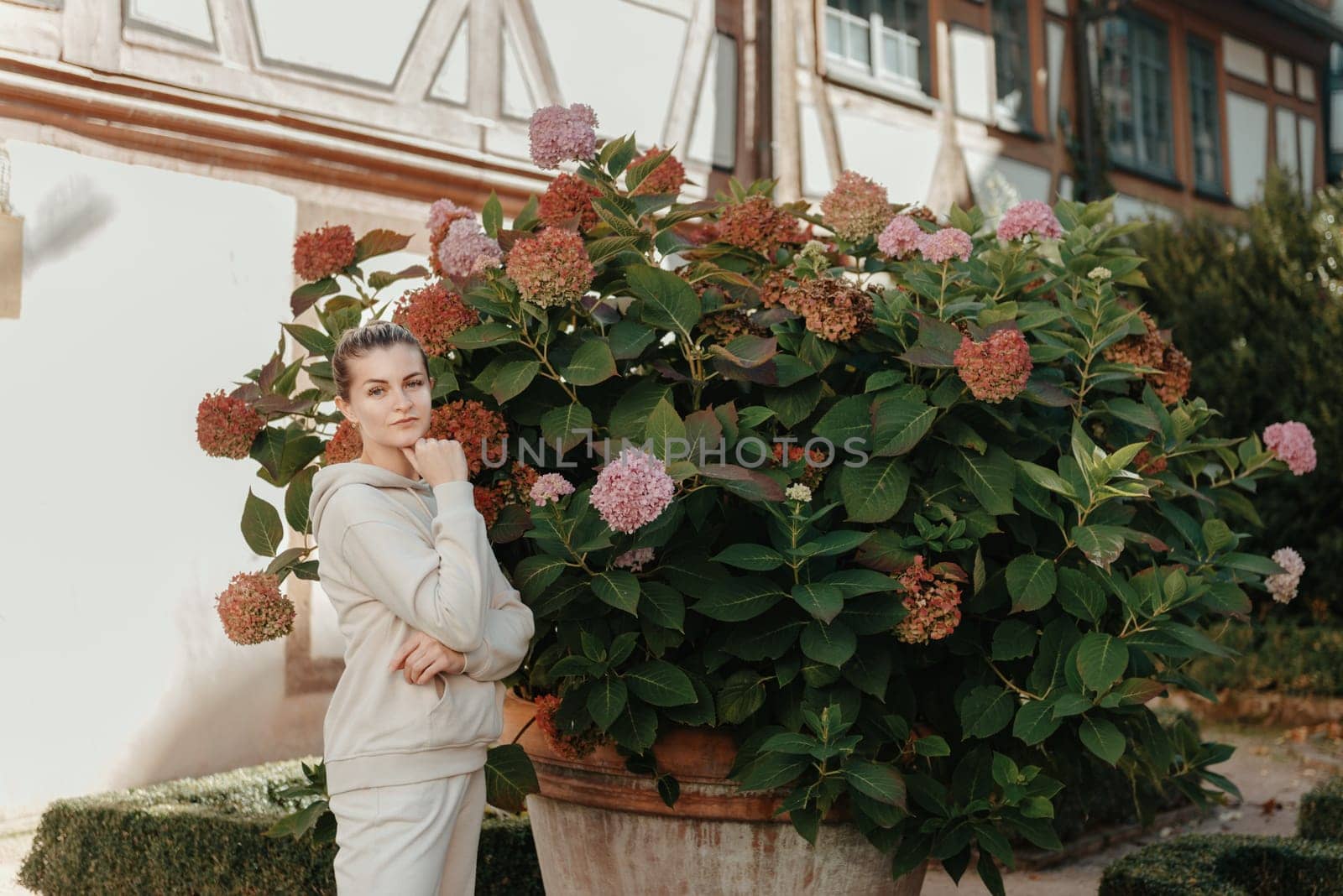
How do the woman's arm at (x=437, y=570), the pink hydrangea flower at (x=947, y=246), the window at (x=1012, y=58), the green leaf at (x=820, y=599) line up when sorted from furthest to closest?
the window at (x=1012, y=58) < the pink hydrangea flower at (x=947, y=246) < the green leaf at (x=820, y=599) < the woman's arm at (x=437, y=570)

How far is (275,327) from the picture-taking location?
6000 millimetres

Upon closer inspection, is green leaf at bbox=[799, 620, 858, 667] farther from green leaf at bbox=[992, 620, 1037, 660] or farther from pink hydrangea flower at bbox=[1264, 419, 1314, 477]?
pink hydrangea flower at bbox=[1264, 419, 1314, 477]

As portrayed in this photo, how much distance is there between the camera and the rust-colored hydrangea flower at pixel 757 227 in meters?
3.07

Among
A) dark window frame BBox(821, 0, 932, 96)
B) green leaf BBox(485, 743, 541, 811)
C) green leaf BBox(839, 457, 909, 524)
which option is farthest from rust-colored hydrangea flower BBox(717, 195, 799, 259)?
dark window frame BBox(821, 0, 932, 96)

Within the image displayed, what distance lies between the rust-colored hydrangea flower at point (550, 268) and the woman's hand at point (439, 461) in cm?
43

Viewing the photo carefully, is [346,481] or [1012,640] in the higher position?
[346,481]

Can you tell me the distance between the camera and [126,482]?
5500 millimetres

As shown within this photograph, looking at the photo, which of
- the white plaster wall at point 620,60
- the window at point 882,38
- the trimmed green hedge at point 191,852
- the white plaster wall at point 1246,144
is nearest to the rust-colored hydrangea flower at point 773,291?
the trimmed green hedge at point 191,852

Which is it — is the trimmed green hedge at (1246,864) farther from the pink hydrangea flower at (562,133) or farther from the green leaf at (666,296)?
the pink hydrangea flower at (562,133)

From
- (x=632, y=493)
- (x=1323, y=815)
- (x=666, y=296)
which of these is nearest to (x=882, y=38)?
(x=1323, y=815)

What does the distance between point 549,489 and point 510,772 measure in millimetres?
617

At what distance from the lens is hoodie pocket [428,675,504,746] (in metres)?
2.16

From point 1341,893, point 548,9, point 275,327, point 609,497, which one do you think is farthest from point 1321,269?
point 609,497

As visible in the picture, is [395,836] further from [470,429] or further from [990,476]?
[990,476]
